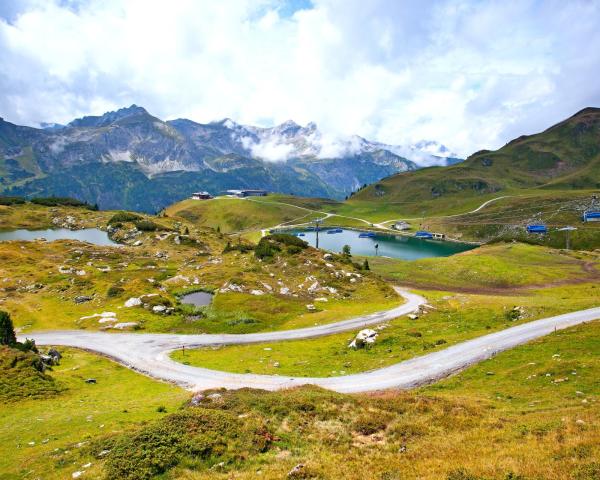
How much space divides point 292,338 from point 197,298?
31.2m

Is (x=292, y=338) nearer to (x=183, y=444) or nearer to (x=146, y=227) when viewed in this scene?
(x=183, y=444)

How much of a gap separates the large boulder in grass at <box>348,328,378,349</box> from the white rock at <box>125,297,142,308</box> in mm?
44575

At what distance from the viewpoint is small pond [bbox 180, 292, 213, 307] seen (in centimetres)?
8288

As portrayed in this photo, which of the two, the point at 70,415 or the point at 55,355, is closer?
the point at 70,415

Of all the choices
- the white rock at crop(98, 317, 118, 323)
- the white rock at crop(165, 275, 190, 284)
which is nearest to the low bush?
the white rock at crop(98, 317, 118, 323)

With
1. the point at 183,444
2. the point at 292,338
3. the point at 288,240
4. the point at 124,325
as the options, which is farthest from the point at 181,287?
the point at 183,444

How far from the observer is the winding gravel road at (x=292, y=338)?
4166 centimetres

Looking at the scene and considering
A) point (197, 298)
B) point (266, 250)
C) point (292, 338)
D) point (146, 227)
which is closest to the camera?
point (292, 338)

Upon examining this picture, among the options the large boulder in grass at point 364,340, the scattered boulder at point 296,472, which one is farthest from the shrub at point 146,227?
the scattered boulder at point 296,472

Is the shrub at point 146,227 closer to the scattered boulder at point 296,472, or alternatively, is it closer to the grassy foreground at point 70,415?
the grassy foreground at point 70,415

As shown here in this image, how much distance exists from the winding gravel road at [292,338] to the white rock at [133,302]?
12.4 meters

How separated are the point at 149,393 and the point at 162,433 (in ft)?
61.5

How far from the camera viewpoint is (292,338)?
63.3 meters

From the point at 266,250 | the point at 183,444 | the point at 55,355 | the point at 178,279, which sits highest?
the point at 266,250
